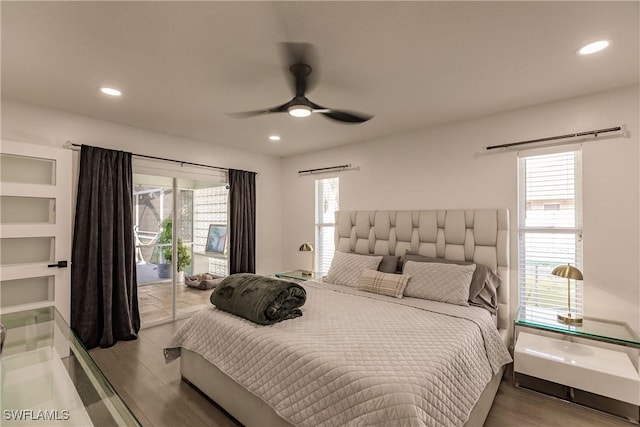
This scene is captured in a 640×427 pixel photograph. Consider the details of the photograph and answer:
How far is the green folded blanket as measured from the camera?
7.07 ft

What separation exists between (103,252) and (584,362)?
452 centimetres

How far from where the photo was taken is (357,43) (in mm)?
1867

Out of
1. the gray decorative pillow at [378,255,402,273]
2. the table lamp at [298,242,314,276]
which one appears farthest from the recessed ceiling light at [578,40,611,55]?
the table lamp at [298,242,314,276]

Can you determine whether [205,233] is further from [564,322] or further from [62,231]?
[564,322]

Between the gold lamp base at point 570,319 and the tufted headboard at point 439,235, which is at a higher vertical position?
the tufted headboard at point 439,235

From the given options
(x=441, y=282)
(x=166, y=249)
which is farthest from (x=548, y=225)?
(x=166, y=249)

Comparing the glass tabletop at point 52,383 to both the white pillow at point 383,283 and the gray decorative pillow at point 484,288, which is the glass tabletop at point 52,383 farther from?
the gray decorative pillow at point 484,288

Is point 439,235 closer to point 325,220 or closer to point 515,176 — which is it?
point 515,176

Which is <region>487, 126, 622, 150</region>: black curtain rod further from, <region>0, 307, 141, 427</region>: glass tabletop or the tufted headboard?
<region>0, 307, 141, 427</region>: glass tabletop

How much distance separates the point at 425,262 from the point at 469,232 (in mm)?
583

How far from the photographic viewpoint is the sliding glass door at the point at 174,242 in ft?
12.6

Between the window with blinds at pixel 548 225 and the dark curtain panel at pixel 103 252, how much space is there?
427 cm

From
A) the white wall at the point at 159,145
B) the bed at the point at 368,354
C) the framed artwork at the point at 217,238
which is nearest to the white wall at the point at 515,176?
the bed at the point at 368,354

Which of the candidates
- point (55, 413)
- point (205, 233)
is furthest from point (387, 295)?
point (205, 233)
